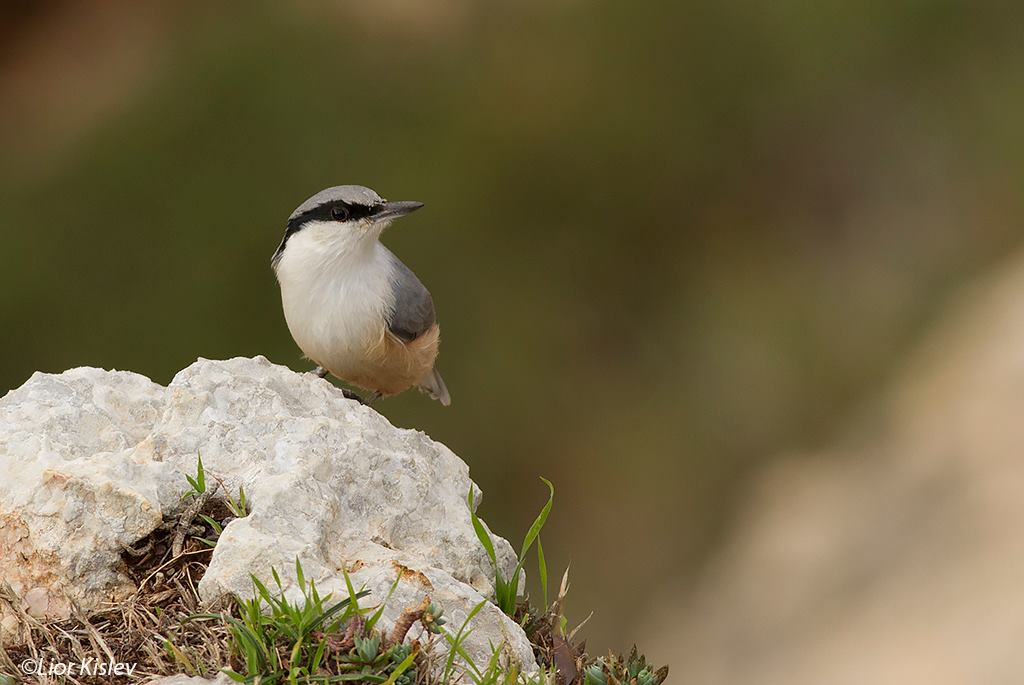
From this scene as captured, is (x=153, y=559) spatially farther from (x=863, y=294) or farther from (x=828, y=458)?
(x=863, y=294)

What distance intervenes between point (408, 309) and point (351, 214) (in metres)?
0.53

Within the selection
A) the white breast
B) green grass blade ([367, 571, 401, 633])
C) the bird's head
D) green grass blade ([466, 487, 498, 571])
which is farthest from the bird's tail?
green grass blade ([367, 571, 401, 633])

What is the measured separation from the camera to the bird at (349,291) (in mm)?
5977

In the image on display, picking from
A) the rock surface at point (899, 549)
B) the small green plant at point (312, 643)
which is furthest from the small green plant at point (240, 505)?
the rock surface at point (899, 549)

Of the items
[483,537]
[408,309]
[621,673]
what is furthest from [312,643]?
[408,309]

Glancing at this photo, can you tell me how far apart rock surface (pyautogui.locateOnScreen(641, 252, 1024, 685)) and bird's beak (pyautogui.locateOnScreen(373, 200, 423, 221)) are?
510cm

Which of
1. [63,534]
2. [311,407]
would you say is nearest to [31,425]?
[63,534]

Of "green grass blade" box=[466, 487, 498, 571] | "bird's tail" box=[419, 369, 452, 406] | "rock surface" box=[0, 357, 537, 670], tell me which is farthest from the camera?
"bird's tail" box=[419, 369, 452, 406]

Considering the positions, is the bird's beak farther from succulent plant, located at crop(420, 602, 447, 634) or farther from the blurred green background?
the blurred green background

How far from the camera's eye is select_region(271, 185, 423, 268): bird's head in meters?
6.04

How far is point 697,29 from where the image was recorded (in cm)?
1277

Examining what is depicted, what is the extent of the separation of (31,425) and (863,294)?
387 inches

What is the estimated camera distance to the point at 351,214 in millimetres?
6059

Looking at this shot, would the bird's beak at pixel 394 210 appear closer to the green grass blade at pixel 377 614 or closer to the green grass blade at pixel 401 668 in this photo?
the green grass blade at pixel 377 614
